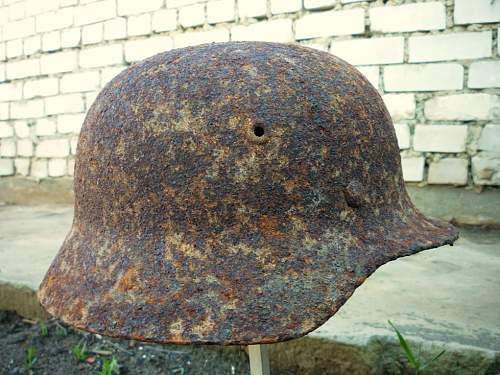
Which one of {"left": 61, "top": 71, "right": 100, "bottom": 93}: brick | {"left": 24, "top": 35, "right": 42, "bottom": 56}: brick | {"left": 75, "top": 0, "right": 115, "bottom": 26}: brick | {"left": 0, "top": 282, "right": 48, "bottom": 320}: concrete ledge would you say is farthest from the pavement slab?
{"left": 24, "top": 35, "right": 42, "bottom": 56}: brick

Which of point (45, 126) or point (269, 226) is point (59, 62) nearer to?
point (45, 126)

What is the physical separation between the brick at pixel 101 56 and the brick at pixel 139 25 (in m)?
0.23

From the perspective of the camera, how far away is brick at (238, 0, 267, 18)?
13.7ft

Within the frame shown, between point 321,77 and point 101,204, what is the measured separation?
542mm

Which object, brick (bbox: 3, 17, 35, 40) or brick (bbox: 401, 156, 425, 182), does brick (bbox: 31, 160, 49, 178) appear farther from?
brick (bbox: 401, 156, 425, 182)

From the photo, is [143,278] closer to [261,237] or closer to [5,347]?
[261,237]

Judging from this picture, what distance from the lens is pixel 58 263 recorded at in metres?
1.16

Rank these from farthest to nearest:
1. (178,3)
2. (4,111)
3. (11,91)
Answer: (4,111) → (11,91) → (178,3)

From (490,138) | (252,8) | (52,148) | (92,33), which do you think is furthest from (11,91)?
(490,138)

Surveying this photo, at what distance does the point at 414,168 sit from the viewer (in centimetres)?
371

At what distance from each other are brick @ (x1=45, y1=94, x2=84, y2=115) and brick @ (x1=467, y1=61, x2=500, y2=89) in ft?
13.1

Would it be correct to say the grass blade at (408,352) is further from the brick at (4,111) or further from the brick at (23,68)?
Answer: the brick at (4,111)

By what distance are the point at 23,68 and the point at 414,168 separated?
4751mm

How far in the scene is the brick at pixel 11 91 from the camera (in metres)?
6.04
